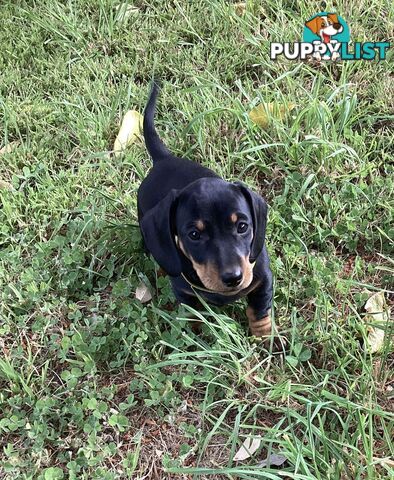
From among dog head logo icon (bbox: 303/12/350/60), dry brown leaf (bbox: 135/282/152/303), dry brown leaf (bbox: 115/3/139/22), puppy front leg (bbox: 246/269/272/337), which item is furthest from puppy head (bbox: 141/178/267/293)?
dry brown leaf (bbox: 115/3/139/22)

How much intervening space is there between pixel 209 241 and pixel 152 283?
74 cm

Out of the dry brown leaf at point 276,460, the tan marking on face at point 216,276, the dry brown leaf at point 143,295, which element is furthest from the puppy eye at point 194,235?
the dry brown leaf at point 276,460

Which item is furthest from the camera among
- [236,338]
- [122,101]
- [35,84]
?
[35,84]

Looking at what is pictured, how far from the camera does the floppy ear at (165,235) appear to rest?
96.3 inches

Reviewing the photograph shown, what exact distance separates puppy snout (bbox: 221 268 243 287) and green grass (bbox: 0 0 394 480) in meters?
0.28

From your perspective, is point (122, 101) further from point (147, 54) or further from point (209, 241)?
point (209, 241)

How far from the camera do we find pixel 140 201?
2906 mm

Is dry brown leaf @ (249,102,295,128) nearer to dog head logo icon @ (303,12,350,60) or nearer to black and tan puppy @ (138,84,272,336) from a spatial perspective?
dog head logo icon @ (303,12,350,60)

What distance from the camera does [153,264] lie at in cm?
302

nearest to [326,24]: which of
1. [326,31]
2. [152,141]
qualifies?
[326,31]

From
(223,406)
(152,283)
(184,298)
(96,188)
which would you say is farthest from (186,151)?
(223,406)

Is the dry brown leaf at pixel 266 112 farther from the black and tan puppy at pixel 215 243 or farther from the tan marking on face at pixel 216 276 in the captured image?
the tan marking on face at pixel 216 276

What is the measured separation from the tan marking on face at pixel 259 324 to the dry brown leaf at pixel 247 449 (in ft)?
1.52

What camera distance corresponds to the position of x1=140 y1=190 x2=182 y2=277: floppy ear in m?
2.45
